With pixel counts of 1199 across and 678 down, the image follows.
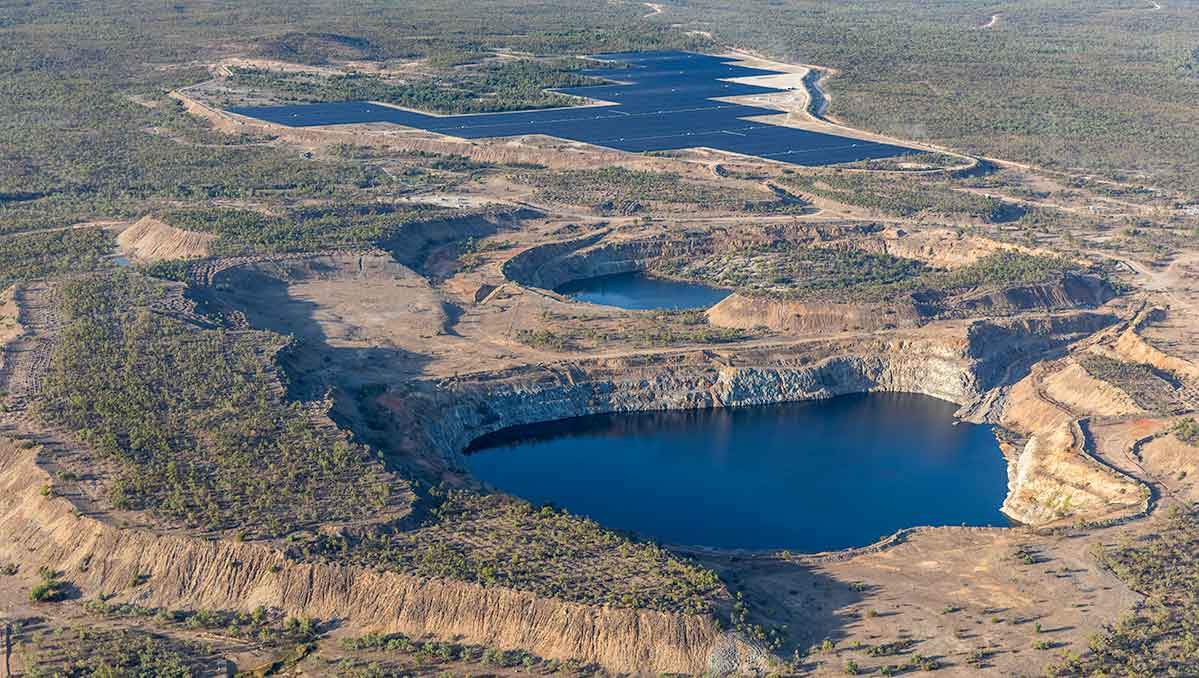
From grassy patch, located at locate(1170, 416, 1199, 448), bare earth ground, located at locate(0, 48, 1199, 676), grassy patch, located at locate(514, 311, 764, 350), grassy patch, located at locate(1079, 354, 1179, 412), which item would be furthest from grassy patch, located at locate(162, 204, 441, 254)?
grassy patch, located at locate(1170, 416, 1199, 448)

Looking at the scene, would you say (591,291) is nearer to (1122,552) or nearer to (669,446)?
(669,446)

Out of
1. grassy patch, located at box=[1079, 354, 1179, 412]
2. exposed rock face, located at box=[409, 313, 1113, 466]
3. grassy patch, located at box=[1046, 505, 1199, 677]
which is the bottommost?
exposed rock face, located at box=[409, 313, 1113, 466]

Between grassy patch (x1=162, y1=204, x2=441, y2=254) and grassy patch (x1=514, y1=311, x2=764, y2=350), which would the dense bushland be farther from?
grassy patch (x1=162, y1=204, x2=441, y2=254)

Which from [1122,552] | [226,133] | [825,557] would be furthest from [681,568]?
[226,133]

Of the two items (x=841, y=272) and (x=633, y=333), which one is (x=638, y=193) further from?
(x=633, y=333)

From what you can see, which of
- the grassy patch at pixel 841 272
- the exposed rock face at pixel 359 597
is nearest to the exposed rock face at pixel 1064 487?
the grassy patch at pixel 841 272

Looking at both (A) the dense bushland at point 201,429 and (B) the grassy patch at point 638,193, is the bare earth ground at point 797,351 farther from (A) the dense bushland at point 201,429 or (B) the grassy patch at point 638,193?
(A) the dense bushland at point 201,429

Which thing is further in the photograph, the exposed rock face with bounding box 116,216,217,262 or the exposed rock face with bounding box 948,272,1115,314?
the exposed rock face with bounding box 116,216,217,262

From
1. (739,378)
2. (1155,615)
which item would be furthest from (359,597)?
(739,378)
